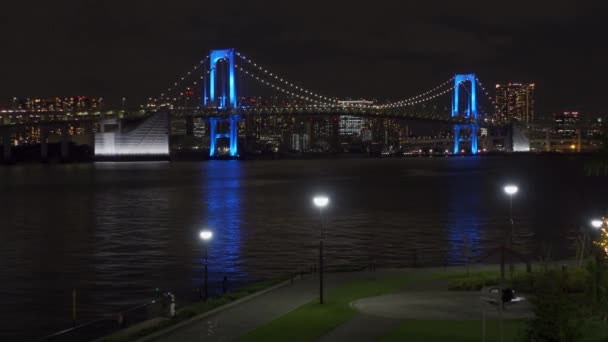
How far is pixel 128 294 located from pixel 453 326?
919cm

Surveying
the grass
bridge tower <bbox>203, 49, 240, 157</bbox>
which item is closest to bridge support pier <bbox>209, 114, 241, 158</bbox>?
bridge tower <bbox>203, 49, 240, 157</bbox>

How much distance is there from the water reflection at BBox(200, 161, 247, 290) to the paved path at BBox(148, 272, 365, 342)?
18.2ft

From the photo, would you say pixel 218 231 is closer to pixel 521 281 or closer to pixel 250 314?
pixel 521 281

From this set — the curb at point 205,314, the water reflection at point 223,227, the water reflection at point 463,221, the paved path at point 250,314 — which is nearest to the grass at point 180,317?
the curb at point 205,314

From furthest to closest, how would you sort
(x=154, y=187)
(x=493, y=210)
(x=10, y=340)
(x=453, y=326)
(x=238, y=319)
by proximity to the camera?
(x=154, y=187) < (x=493, y=210) < (x=10, y=340) < (x=238, y=319) < (x=453, y=326)

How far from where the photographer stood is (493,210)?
158ft

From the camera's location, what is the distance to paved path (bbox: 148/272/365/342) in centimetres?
1277

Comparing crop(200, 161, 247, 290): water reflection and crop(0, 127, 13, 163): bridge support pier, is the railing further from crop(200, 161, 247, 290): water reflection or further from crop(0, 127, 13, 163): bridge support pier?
crop(0, 127, 13, 163): bridge support pier

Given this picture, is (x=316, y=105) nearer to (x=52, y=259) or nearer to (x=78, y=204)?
(x=78, y=204)

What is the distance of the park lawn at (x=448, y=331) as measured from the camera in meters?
12.2

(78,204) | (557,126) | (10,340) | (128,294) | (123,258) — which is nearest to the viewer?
(10,340)

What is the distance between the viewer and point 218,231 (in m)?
37.1

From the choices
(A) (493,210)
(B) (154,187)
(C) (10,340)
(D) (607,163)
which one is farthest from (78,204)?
(D) (607,163)

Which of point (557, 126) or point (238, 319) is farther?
point (557, 126)
